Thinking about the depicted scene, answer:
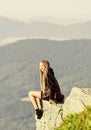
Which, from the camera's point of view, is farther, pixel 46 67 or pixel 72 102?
pixel 46 67

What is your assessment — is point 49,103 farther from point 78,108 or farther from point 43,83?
point 78,108

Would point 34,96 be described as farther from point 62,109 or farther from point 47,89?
point 62,109

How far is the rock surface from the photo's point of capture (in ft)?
38.5

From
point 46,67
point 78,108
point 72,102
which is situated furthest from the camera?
point 46,67

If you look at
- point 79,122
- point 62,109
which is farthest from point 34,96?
point 79,122

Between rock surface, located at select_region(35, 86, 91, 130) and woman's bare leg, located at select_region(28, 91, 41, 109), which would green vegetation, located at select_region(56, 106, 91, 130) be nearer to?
rock surface, located at select_region(35, 86, 91, 130)

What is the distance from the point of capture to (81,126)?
885 cm

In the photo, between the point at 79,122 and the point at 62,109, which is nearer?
the point at 79,122

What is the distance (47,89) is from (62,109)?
1290 mm

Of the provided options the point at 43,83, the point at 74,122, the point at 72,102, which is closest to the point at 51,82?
the point at 43,83

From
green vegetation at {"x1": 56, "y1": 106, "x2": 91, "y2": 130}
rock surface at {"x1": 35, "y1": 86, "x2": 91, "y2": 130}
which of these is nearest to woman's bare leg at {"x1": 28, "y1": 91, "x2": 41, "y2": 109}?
rock surface at {"x1": 35, "y1": 86, "x2": 91, "y2": 130}

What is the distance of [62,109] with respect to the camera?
12297 millimetres

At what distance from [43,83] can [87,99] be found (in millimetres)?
1883

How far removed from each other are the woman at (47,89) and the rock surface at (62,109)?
286 mm
